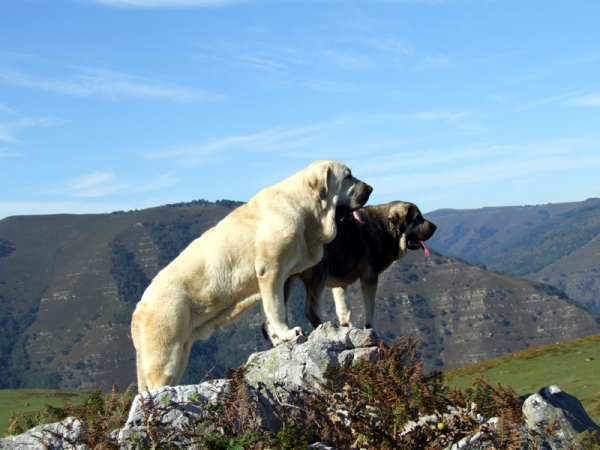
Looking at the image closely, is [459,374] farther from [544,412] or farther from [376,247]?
[544,412]

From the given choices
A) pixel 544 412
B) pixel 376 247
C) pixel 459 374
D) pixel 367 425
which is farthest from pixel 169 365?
pixel 459 374

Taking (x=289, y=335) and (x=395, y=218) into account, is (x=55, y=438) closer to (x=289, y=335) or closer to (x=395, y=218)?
(x=289, y=335)

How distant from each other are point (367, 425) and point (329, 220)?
15.7 ft

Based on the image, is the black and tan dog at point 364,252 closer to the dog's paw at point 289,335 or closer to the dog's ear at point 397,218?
the dog's ear at point 397,218

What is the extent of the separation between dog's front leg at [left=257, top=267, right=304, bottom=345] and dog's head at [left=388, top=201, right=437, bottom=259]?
6.05 metres

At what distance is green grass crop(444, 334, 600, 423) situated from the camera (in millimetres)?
26891

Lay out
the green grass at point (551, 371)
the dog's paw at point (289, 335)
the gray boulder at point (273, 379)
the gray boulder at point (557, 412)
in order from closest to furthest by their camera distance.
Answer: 1. the gray boulder at point (273, 379)
2. the gray boulder at point (557, 412)
3. the dog's paw at point (289, 335)
4. the green grass at point (551, 371)

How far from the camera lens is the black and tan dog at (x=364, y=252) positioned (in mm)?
15414

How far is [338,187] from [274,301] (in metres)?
2.24

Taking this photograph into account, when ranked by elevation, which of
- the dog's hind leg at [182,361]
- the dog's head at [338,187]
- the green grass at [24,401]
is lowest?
the green grass at [24,401]

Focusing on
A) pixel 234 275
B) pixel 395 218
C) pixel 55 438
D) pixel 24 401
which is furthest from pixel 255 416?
pixel 24 401

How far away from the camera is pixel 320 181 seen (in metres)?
13.2

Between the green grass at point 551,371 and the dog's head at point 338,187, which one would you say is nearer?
the dog's head at point 338,187

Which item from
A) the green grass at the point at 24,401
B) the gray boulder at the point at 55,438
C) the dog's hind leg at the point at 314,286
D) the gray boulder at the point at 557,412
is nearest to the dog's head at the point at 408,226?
the dog's hind leg at the point at 314,286
